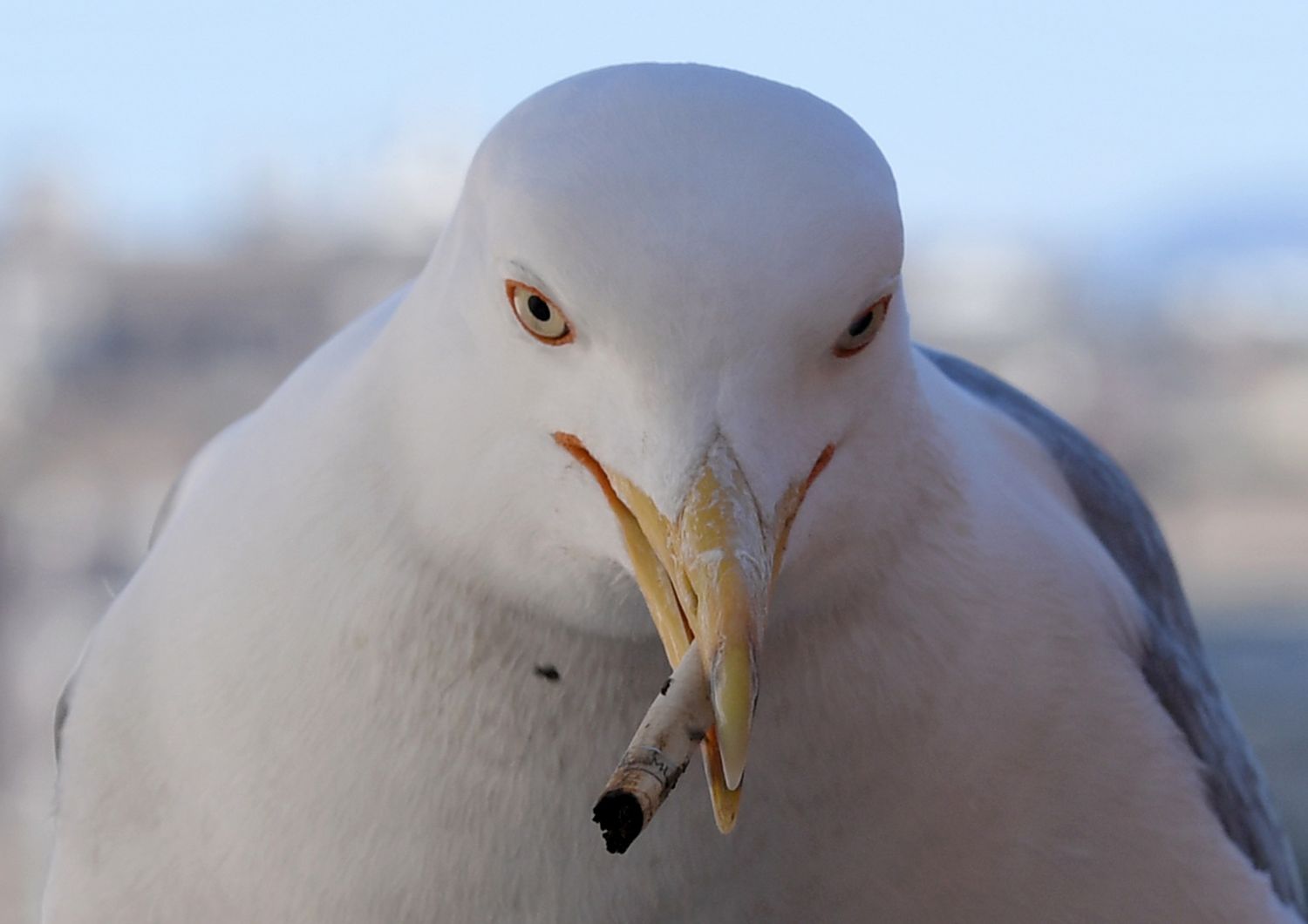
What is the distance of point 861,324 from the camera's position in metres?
1.01

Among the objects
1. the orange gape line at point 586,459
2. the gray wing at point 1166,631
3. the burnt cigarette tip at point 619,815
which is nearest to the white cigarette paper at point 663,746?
the burnt cigarette tip at point 619,815

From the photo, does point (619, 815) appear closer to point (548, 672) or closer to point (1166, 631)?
point (548, 672)

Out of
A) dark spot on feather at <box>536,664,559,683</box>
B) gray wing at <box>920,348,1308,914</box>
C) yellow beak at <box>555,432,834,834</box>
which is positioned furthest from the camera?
gray wing at <box>920,348,1308,914</box>

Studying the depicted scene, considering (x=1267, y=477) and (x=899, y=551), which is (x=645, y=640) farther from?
(x=1267, y=477)

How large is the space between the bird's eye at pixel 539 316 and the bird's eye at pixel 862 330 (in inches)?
6.1

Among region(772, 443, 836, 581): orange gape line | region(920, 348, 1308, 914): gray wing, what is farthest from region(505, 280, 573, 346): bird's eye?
region(920, 348, 1308, 914): gray wing

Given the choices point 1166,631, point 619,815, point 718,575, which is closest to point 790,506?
point 718,575

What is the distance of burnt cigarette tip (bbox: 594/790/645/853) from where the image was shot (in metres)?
0.89

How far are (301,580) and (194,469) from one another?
0.50 m

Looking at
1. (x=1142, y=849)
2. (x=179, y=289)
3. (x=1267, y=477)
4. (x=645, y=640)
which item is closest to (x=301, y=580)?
(x=645, y=640)

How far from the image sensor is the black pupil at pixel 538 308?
100cm

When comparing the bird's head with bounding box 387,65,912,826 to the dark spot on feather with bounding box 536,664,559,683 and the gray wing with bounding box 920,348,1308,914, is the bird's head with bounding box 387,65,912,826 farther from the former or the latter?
the gray wing with bounding box 920,348,1308,914

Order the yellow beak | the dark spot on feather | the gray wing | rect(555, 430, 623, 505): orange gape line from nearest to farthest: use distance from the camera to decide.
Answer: the yellow beak < rect(555, 430, 623, 505): orange gape line < the dark spot on feather < the gray wing

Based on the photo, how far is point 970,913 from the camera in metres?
1.21
